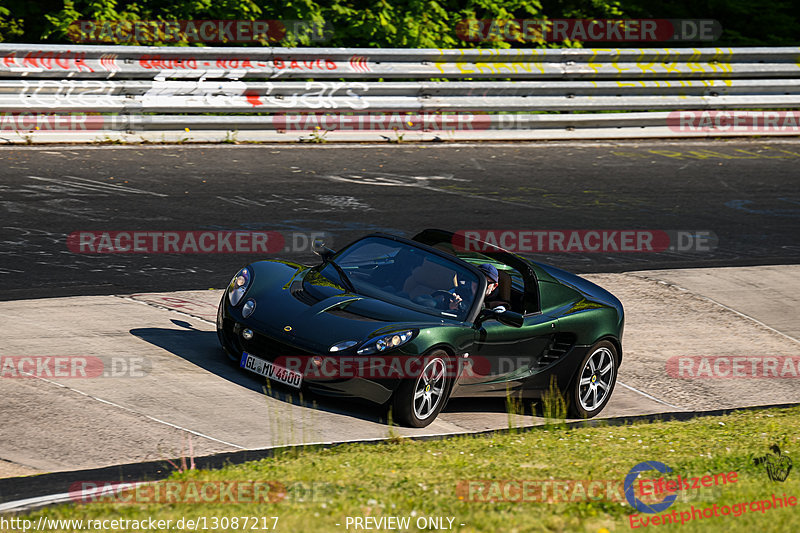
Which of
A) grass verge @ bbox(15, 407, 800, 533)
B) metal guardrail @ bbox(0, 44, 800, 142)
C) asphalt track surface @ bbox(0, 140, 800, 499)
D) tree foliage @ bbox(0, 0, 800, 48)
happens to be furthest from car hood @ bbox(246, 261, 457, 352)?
tree foliage @ bbox(0, 0, 800, 48)

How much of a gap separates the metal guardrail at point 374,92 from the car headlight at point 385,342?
8810 mm

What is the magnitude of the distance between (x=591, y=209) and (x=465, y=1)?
304 inches

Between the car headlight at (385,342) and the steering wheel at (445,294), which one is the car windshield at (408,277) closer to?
the steering wheel at (445,294)

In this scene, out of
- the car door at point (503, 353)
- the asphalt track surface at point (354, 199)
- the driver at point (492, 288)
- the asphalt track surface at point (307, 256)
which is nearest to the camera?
the asphalt track surface at point (307, 256)

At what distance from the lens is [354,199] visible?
44.2ft

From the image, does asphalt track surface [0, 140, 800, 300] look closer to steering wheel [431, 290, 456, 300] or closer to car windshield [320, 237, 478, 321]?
car windshield [320, 237, 478, 321]

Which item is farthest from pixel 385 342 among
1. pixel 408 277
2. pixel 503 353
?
pixel 503 353

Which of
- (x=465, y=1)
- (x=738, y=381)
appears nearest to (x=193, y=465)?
(x=738, y=381)

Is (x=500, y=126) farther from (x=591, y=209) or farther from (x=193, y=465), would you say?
(x=193, y=465)

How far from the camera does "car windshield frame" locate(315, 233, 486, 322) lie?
7.92m

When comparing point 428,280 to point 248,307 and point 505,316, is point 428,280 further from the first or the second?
point 248,307

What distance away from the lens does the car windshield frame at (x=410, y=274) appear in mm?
7918

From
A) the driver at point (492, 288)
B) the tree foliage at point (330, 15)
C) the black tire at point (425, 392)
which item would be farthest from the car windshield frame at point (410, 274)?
the tree foliage at point (330, 15)

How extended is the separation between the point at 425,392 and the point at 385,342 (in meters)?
0.51
